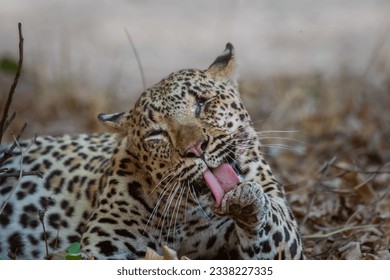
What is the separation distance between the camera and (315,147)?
32.3 ft

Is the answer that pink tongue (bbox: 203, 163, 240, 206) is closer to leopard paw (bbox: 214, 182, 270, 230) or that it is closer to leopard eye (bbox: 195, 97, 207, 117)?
leopard paw (bbox: 214, 182, 270, 230)

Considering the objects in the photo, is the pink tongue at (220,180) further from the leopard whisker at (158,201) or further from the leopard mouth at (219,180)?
the leopard whisker at (158,201)

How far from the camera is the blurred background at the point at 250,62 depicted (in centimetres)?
1012

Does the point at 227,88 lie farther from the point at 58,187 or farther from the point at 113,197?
the point at 58,187

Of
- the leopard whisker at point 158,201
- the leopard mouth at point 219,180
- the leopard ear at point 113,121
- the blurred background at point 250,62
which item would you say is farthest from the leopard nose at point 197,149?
the blurred background at point 250,62

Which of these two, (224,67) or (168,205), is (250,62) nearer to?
(224,67)

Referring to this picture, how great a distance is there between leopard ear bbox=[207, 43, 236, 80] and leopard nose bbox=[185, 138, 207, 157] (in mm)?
825

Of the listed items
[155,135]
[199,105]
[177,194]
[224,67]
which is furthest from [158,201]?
[224,67]

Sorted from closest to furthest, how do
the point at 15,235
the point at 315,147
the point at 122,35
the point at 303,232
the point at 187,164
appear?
the point at 187,164, the point at 15,235, the point at 303,232, the point at 315,147, the point at 122,35

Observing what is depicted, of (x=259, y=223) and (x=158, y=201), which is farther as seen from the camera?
(x=158, y=201)

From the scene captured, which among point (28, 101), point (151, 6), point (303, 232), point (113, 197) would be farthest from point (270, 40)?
point (113, 197)

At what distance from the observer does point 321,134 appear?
10219 millimetres

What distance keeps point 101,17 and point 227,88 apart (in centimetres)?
713

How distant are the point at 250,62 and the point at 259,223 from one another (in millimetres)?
6989
